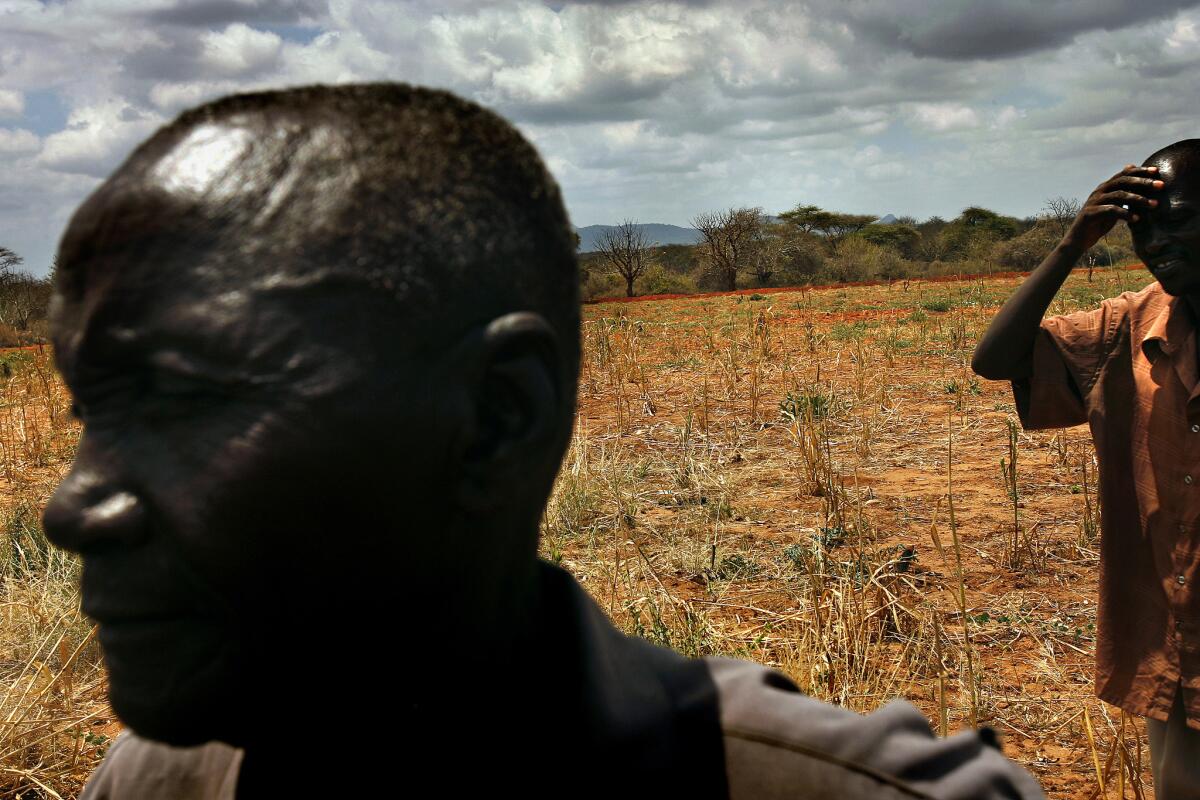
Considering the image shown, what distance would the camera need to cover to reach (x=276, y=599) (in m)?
0.78

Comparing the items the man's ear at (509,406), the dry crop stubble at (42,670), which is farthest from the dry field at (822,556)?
the man's ear at (509,406)

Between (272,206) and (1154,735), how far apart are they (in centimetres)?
298

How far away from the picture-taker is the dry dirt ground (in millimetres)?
3381

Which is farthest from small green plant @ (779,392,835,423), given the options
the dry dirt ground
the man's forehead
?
the man's forehead

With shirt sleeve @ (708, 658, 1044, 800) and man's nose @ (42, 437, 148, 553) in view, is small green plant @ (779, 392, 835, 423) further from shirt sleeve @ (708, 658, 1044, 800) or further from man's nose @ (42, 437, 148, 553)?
man's nose @ (42, 437, 148, 553)

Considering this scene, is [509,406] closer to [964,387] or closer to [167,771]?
[167,771]

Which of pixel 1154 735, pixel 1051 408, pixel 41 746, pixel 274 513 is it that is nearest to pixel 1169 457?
pixel 1051 408

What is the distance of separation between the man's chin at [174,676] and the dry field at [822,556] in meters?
1.66

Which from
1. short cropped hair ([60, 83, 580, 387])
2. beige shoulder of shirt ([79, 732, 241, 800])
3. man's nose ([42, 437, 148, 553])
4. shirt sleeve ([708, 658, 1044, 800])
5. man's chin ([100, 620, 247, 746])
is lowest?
beige shoulder of shirt ([79, 732, 241, 800])

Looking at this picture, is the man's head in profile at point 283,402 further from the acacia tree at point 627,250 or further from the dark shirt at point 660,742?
the acacia tree at point 627,250

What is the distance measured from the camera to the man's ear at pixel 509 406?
0.81 m

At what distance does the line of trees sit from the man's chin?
40731 millimetres

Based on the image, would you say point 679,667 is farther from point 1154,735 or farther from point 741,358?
point 741,358

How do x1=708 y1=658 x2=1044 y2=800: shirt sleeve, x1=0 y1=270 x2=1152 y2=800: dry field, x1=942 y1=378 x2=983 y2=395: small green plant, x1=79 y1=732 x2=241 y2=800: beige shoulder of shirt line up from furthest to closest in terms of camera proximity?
1. x1=942 y1=378 x2=983 y2=395: small green plant
2. x1=0 y1=270 x2=1152 y2=800: dry field
3. x1=79 y1=732 x2=241 y2=800: beige shoulder of shirt
4. x1=708 y1=658 x2=1044 y2=800: shirt sleeve
